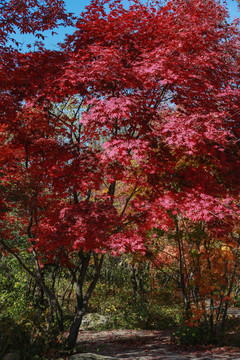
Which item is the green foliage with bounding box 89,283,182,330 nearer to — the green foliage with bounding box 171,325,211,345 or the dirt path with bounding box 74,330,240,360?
the dirt path with bounding box 74,330,240,360

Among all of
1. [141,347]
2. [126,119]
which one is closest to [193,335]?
[141,347]

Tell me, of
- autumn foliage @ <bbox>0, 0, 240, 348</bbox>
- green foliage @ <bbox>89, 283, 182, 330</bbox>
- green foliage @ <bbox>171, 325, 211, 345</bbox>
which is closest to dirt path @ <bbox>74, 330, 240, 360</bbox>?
green foliage @ <bbox>171, 325, 211, 345</bbox>

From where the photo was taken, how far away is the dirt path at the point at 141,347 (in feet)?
19.7

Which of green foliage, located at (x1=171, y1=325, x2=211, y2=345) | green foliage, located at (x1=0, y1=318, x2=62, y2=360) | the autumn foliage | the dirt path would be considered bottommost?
the dirt path

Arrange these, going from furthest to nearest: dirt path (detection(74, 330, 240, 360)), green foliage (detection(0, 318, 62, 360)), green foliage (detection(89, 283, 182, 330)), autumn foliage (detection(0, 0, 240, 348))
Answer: green foliage (detection(89, 283, 182, 330)), dirt path (detection(74, 330, 240, 360)), green foliage (detection(0, 318, 62, 360)), autumn foliage (detection(0, 0, 240, 348))

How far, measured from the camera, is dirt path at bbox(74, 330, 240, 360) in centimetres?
602

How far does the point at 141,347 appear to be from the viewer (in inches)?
282

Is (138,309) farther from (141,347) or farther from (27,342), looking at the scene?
(27,342)

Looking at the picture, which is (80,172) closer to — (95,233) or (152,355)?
(95,233)

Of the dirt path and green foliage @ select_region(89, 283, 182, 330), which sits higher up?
green foliage @ select_region(89, 283, 182, 330)

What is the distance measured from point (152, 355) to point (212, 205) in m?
3.68

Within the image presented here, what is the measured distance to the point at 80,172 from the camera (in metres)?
5.03

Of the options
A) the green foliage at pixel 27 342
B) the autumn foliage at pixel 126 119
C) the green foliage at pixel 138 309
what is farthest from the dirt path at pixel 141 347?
the autumn foliage at pixel 126 119

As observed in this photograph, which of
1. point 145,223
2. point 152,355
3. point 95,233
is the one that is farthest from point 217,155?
point 152,355
